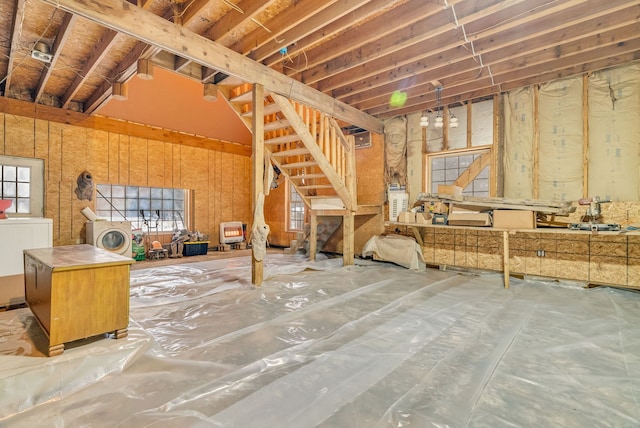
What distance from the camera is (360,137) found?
643cm

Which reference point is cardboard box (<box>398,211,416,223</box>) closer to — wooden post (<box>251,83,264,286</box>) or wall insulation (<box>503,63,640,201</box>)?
wall insulation (<box>503,63,640,201</box>)

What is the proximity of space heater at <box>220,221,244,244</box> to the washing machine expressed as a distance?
2222 mm

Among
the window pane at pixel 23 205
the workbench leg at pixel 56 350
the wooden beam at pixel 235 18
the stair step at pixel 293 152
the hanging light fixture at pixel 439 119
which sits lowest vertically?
the workbench leg at pixel 56 350

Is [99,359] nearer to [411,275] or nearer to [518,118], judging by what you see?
[411,275]

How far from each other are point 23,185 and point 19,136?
84 centimetres

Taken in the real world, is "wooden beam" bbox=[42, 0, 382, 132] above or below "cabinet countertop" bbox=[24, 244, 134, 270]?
above

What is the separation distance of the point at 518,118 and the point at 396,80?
204 centimetres

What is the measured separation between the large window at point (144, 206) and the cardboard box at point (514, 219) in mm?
6568

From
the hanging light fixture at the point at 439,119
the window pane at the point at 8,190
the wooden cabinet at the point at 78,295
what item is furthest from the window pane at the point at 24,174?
the hanging light fixture at the point at 439,119

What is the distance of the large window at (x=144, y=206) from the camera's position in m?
6.50

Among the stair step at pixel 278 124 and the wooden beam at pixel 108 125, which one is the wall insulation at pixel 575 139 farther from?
the wooden beam at pixel 108 125

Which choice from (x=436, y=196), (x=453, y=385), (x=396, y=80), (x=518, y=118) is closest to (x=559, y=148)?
(x=518, y=118)

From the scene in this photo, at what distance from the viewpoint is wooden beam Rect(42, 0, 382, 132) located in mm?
2578

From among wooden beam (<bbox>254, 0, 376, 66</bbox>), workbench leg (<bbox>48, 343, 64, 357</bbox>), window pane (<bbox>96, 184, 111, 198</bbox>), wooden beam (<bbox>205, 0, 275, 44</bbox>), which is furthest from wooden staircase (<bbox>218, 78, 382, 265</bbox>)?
window pane (<bbox>96, 184, 111, 198</bbox>)
